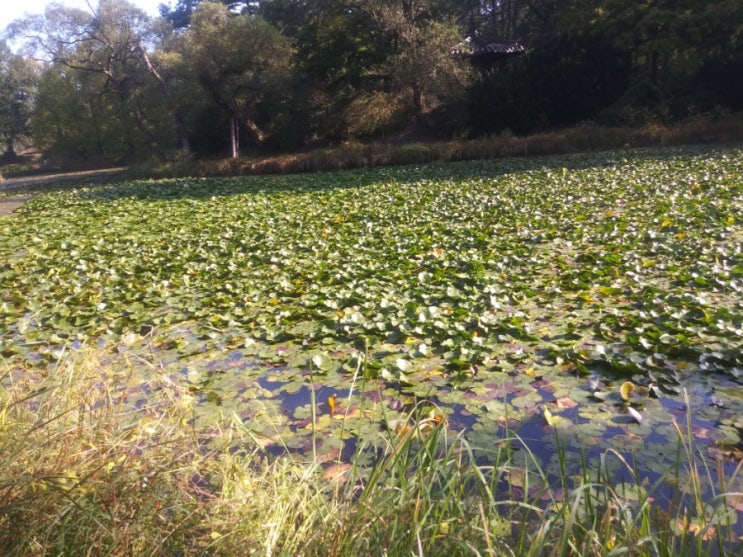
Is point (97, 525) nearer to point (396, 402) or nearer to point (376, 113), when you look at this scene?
point (396, 402)

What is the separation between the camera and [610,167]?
1330cm

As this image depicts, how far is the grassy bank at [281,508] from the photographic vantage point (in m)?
1.77

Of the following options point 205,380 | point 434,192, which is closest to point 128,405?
point 205,380

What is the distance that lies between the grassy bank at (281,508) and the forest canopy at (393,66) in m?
20.1

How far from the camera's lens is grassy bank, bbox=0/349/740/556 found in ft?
5.81

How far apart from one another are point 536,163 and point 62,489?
15175 mm

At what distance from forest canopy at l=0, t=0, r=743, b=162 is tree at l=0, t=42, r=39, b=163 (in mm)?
15775

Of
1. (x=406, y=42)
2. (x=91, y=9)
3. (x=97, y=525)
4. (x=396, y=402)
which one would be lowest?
(x=396, y=402)

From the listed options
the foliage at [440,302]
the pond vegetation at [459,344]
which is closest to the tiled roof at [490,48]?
the foliage at [440,302]

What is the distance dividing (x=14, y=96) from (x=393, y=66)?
3467 cm

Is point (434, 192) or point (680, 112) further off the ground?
point (680, 112)

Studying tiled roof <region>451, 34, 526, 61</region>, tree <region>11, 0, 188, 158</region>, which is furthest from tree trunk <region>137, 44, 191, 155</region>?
tiled roof <region>451, 34, 526, 61</region>

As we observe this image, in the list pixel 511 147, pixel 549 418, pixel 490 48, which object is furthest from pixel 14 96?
pixel 549 418

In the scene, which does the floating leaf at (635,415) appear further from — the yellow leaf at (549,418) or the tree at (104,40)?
the tree at (104,40)
